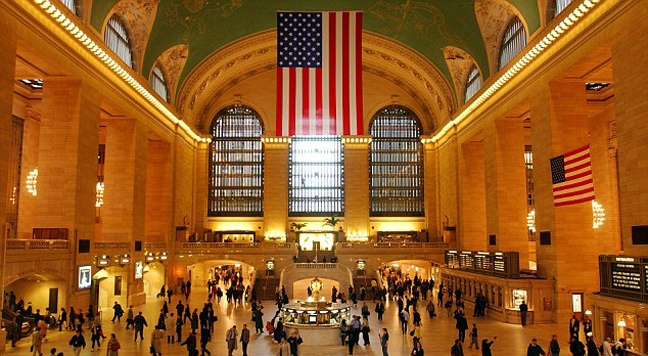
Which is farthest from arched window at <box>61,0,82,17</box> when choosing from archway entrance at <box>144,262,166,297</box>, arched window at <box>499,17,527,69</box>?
arched window at <box>499,17,527,69</box>

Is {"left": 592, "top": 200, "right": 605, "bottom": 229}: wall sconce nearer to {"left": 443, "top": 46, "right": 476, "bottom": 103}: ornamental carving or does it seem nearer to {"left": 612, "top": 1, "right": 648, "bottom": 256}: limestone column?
{"left": 612, "top": 1, "right": 648, "bottom": 256}: limestone column

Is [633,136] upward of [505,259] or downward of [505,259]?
upward

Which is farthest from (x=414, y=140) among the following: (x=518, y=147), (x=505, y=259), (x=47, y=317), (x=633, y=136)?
(x=47, y=317)

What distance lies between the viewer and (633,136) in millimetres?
15797

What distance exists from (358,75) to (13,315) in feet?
47.8

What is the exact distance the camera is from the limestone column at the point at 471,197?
1303 inches

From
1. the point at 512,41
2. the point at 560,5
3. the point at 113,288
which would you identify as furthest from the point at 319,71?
the point at 113,288

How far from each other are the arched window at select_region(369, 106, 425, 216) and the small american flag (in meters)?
22.9

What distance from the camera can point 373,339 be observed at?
1791cm

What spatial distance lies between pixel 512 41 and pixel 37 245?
843 inches

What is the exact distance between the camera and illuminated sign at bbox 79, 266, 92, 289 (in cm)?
2112

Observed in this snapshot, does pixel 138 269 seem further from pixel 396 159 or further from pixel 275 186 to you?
pixel 396 159

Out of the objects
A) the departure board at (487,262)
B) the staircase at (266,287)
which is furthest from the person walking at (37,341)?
the departure board at (487,262)

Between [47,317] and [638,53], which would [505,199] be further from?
[47,317]
